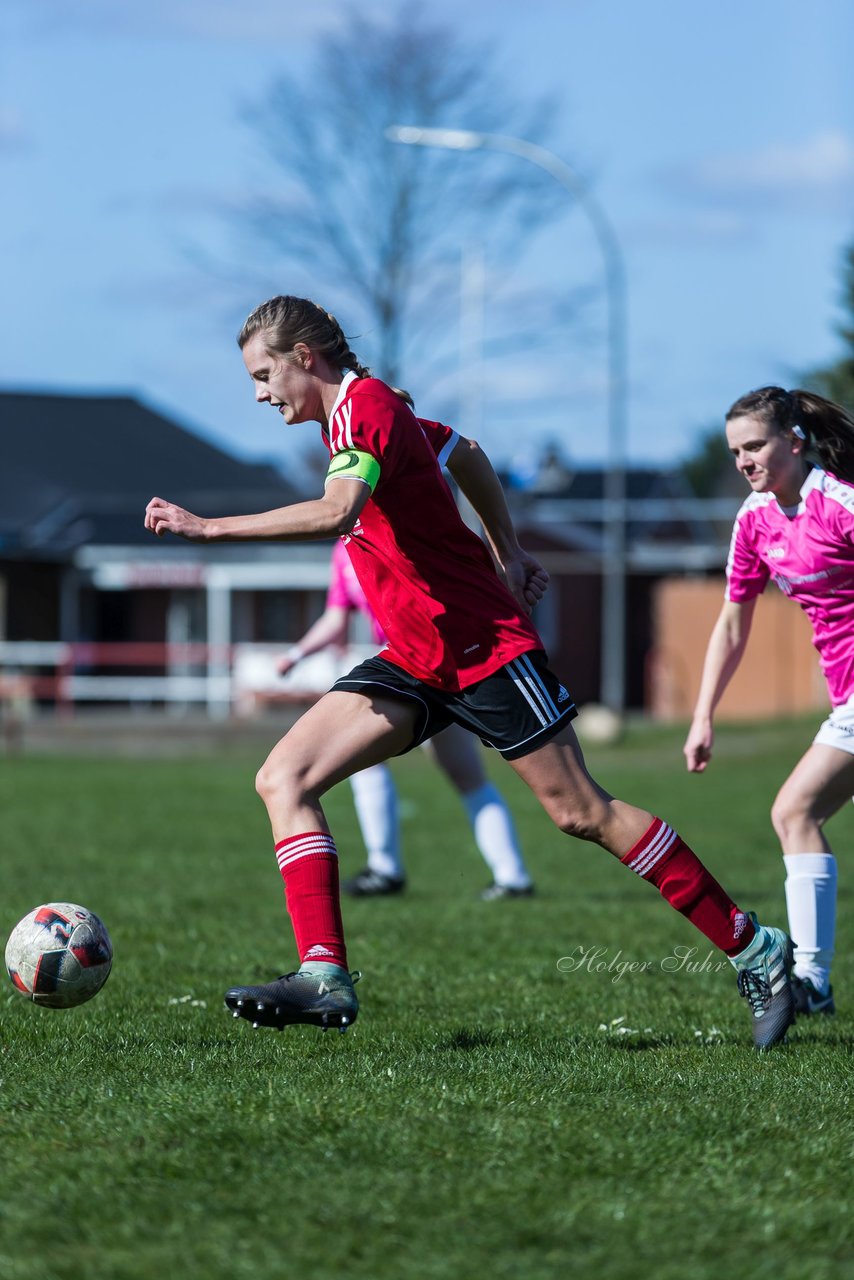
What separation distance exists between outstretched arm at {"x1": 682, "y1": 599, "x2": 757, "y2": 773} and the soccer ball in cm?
220

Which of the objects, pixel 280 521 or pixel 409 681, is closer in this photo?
pixel 280 521

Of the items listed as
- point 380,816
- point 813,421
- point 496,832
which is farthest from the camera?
point 380,816

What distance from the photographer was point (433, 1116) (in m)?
4.06

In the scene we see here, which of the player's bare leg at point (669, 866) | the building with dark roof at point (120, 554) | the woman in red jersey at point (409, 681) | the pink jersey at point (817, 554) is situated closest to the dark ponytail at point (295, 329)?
the woman in red jersey at point (409, 681)

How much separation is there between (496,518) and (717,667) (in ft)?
3.81

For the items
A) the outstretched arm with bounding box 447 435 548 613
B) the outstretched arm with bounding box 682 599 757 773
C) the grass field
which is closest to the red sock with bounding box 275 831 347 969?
the grass field

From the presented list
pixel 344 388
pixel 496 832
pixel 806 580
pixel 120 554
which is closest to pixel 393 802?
Result: pixel 496 832

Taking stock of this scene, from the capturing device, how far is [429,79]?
135 feet

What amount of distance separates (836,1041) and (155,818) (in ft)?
35.4

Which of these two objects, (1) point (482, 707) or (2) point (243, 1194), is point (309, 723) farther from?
(2) point (243, 1194)

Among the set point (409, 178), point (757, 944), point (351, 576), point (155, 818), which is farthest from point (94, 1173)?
point (409, 178)

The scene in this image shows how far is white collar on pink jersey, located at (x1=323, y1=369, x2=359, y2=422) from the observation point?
16.0ft

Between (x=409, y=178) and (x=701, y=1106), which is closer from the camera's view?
(x=701, y=1106)

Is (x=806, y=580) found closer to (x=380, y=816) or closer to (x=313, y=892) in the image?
(x=313, y=892)
